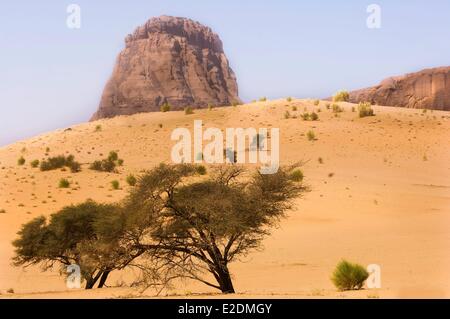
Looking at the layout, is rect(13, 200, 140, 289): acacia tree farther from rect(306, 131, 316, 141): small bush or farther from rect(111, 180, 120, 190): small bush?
rect(306, 131, 316, 141): small bush

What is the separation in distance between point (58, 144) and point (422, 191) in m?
28.8

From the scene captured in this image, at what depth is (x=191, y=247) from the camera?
1508cm


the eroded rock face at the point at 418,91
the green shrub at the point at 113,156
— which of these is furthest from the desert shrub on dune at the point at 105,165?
the eroded rock face at the point at 418,91

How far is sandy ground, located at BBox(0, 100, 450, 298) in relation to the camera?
18.3 meters

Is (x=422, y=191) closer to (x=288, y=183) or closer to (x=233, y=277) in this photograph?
(x=233, y=277)

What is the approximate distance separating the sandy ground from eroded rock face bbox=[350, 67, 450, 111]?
39.8ft

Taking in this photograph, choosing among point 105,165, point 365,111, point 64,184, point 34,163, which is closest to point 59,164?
point 34,163

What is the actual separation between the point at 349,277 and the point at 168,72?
70.6 meters

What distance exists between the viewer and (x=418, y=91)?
6812cm

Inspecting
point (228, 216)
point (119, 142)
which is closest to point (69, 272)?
point (228, 216)

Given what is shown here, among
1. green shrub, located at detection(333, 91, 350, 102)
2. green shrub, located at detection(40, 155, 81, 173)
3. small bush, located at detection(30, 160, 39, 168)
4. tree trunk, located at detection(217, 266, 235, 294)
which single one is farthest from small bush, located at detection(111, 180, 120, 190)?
green shrub, located at detection(333, 91, 350, 102)

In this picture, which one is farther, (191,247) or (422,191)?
(422,191)

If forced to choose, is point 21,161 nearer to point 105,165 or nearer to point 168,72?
point 105,165

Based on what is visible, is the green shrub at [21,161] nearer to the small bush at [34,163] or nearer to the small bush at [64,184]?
the small bush at [34,163]
